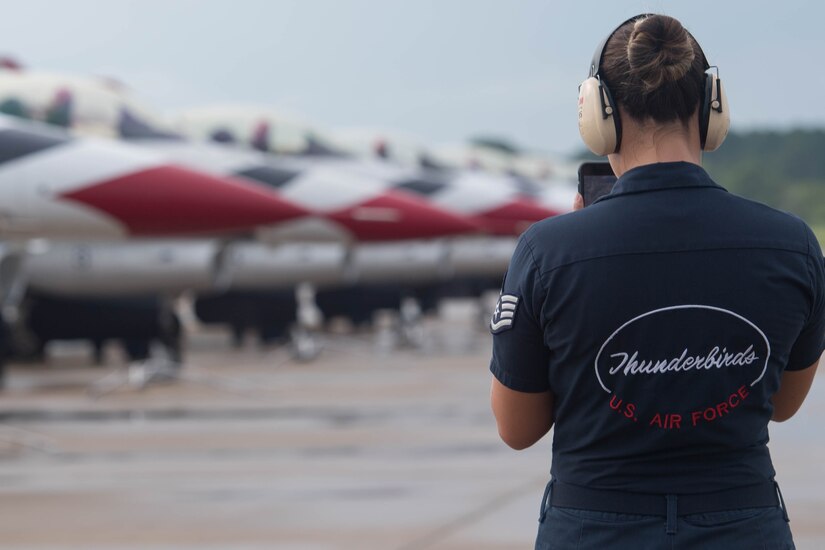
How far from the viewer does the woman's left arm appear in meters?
2.48

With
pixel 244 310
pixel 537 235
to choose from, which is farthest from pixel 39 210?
pixel 537 235

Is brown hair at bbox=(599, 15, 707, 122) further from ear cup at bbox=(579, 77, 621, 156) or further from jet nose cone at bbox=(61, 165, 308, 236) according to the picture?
jet nose cone at bbox=(61, 165, 308, 236)

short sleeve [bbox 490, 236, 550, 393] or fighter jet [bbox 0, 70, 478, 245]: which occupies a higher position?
fighter jet [bbox 0, 70, 478, 245]

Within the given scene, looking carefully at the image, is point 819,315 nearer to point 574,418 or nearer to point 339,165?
point 574,418

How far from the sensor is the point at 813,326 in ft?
8.22

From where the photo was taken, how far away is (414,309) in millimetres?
23578

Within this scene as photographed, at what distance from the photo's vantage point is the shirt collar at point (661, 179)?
2.40 m

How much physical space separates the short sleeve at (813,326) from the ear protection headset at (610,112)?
0.87 feet

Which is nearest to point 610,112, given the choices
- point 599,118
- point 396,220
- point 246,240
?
point 599,118

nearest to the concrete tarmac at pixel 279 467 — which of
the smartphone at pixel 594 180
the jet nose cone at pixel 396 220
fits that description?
the jet nose cone at pixel 396 220

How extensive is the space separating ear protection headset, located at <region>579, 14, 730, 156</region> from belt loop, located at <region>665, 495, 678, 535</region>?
2.15ft

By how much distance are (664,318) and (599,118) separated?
39cm

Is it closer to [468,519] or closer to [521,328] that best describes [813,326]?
[521,328]

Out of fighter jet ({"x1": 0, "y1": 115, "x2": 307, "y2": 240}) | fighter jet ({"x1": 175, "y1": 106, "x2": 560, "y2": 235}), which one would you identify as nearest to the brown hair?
fighter jet ({"x1": 0, "y1": 115, "x2": 307, "y2": 240})
